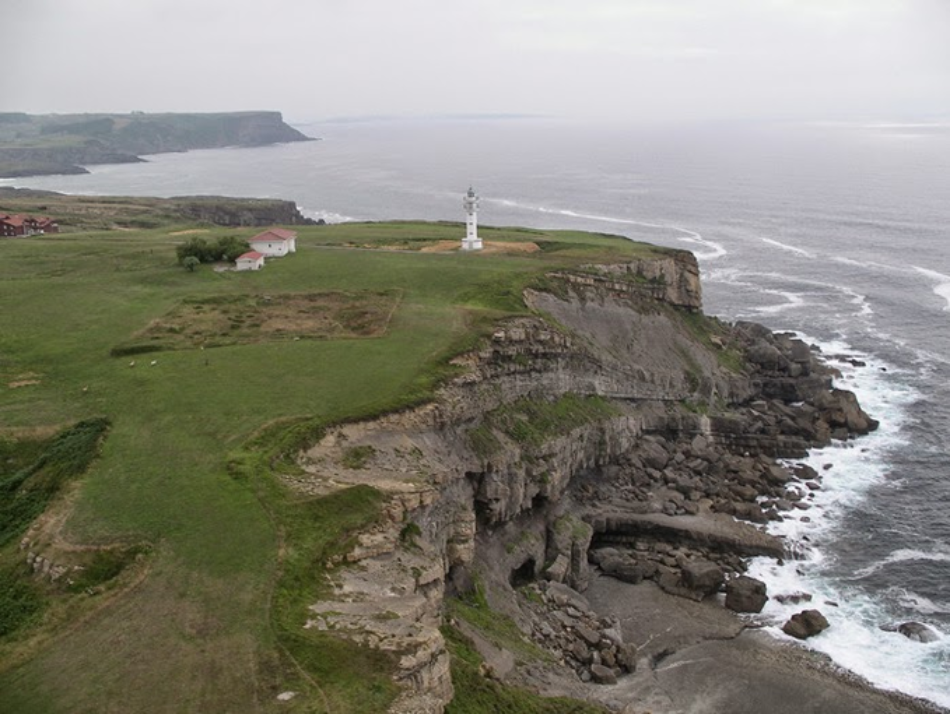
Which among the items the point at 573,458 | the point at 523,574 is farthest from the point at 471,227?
the point at 523,574

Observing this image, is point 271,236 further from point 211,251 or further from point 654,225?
point 654,225

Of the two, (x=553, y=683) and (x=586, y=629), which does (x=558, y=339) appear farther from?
(x=553, y=683)

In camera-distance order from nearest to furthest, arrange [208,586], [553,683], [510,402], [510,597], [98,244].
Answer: [208,586]
[553,683]
[510,597]
[510,402]
[98,244]

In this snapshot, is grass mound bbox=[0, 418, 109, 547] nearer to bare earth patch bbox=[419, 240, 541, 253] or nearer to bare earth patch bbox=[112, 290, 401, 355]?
bare earth patch bbox=[112, 290, 401, 355]

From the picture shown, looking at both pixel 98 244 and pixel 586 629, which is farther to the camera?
pixel 98 244

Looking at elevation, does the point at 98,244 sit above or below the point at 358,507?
above

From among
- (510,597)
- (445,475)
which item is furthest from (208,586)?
(510,597)
